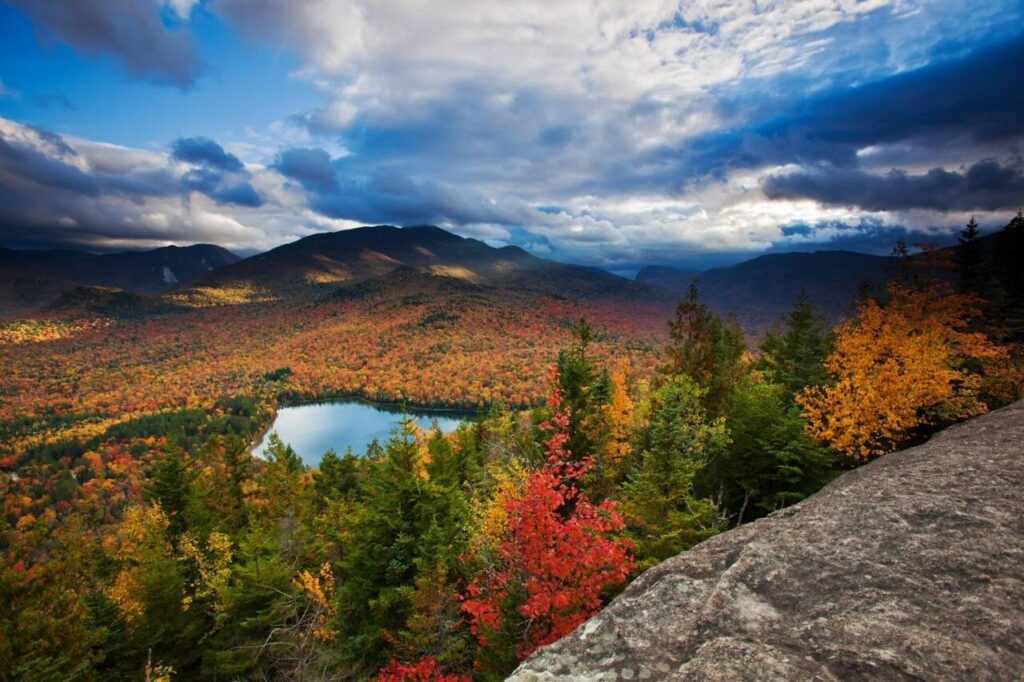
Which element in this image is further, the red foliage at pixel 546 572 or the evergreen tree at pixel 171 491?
the evergreen tree at pixel 171 491

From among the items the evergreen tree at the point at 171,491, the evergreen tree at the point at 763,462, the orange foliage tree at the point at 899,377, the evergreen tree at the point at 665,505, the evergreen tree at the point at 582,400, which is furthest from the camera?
the evergreen tree at the point at 171,491

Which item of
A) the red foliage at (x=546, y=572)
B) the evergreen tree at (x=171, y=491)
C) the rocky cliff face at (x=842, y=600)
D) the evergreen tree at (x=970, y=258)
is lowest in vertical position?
the evergreen tree at (x=171, y=491)

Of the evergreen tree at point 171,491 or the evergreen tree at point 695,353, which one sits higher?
the evergreen tree at point 695,353

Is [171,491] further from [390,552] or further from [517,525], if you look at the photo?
[517,525]

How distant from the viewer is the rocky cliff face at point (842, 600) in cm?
493

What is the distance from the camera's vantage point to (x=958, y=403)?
18875 mm

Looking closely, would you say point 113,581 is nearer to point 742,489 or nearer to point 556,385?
point 556,385

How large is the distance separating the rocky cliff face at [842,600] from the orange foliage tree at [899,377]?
11.3 meters

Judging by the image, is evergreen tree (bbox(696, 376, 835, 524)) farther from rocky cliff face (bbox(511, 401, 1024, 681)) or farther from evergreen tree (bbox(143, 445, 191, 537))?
evergreen tree (bbox(143, 445, 191, 537))

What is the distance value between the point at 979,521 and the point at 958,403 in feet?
53.5

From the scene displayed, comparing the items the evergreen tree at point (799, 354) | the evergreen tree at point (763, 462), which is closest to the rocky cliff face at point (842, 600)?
the evergreen tree at point (763, 462)

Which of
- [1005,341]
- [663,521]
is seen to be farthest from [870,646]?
[1005,341]

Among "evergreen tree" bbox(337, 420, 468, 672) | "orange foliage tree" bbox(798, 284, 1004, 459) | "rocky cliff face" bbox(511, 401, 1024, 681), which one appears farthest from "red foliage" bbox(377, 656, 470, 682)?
"orange foliage tree" bbox(798, 284, 1004, 459)

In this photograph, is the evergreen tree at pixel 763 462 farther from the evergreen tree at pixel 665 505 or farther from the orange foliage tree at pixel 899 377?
the evergreen tree at pixel 665 505
